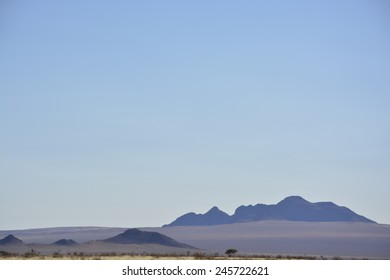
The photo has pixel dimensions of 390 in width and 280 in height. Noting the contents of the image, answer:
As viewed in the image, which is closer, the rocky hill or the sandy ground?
the sandy ground

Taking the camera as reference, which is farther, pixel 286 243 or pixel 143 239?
pixel 286 243

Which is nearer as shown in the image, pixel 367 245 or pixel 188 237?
pixel 367 245

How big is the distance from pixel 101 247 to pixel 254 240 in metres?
43.9

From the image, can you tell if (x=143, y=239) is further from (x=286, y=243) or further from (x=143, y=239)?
(x=286, y=243)

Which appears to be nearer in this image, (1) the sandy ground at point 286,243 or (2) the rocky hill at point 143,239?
(1) the sandy ground at point 286,243

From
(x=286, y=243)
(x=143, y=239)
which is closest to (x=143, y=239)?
(x=143, y=239)

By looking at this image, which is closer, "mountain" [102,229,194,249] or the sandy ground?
the sandy ground

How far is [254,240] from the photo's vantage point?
168625mm

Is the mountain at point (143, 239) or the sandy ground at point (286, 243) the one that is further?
the mountain at point (143, 239)

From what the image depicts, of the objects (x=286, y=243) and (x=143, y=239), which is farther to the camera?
(x=286, y=243)
